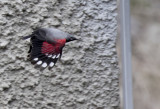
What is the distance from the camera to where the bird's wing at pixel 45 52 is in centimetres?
48

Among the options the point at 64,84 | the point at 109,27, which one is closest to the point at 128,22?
the point at 109,27

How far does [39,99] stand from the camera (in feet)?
2.11

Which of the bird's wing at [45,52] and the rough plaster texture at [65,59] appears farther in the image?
the rough plaster texture at [65,59]

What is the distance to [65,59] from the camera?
2.10 ft

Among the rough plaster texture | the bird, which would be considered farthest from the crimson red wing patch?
the rough plaster texture

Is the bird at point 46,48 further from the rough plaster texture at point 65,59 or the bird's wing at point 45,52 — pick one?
the rough plaster texture at point 65,59

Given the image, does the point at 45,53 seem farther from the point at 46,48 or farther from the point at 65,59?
the point at 65,59

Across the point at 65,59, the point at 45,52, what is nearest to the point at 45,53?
the point at 45,52

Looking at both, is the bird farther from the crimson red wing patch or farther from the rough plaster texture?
the rough plaster texture

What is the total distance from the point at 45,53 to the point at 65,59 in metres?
0.17

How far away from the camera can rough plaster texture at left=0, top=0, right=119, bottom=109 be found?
0.63m

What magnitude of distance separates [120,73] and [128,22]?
124mm

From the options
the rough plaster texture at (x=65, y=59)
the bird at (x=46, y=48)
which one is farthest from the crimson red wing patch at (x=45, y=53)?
the rough plaster texture at (x=65, y=59)

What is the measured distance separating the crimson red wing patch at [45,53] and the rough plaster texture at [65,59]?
0.15m
